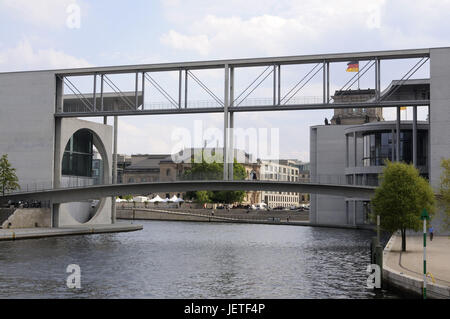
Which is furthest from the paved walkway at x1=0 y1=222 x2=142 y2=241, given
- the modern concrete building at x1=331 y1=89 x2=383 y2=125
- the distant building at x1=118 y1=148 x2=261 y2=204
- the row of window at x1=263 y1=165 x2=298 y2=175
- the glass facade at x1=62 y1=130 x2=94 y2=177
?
the row of window at x1=263 y1=165 x2=298 y2=175

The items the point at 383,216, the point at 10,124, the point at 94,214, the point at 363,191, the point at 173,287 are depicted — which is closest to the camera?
the point at 173,287

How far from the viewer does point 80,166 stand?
70250 millimetres

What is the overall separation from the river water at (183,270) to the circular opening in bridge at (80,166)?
21583mm

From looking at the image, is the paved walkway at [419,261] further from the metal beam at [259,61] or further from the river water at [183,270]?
the metal beam at [259,61]

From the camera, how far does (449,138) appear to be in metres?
49.8

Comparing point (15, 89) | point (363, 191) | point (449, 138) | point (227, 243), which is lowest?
point (227, 243)

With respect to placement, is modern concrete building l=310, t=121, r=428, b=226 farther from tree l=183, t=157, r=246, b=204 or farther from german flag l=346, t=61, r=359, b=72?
tree l=183, t=157, r=246, b=204

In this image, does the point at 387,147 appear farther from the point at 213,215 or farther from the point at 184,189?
the point at 213,215

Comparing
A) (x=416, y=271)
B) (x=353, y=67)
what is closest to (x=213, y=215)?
(x=353, y=67)

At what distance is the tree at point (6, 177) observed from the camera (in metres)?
59.0

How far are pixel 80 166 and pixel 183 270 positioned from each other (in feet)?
139
